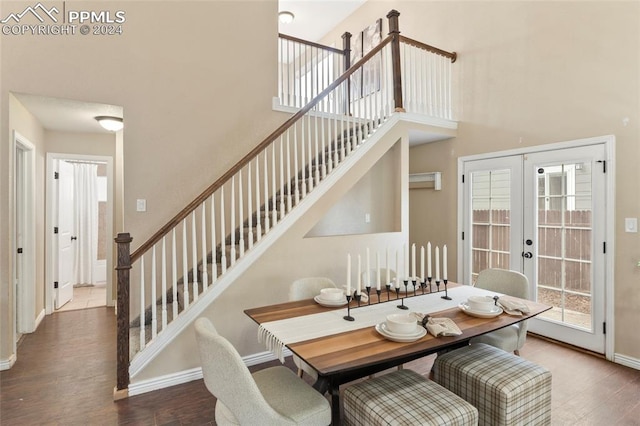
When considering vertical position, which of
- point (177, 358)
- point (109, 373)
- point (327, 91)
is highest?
point (327, 91)

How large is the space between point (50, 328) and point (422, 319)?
4396mm

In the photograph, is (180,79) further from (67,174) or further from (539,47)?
(539,47)

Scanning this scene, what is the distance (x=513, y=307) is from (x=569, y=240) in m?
1.84

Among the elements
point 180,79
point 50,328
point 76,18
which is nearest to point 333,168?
point 180,79

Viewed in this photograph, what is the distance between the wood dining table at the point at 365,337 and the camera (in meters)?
1.59

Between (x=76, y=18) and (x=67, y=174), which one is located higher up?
(x=76, y=18)

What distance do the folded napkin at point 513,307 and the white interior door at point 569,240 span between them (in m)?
1.59

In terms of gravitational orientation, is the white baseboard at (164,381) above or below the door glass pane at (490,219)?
below

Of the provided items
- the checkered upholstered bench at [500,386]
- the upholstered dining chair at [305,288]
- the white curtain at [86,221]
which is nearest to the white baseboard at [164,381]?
the upholstered dining chair at [305,288]

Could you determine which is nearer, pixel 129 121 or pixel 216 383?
pixel 216 383

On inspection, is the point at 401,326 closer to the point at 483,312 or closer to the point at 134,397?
the point at 483,312

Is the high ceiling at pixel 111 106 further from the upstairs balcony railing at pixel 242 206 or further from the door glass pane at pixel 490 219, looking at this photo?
the door glass pane at pixel 490 219

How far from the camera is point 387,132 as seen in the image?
4.07 m

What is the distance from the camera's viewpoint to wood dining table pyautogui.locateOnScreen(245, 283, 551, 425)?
1586mm
